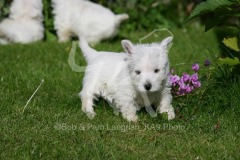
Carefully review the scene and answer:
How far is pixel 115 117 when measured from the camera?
4.34m

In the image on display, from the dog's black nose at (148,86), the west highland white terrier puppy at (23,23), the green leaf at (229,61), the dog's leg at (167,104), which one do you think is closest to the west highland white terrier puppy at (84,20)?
the west highland white terrier puppy at (23,23)

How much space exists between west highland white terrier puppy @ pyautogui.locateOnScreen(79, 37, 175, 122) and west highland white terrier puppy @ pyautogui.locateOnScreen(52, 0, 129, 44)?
2647 millimetres

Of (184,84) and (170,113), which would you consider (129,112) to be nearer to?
(170,113)

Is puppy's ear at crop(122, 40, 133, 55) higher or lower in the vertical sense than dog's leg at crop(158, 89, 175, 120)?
higher

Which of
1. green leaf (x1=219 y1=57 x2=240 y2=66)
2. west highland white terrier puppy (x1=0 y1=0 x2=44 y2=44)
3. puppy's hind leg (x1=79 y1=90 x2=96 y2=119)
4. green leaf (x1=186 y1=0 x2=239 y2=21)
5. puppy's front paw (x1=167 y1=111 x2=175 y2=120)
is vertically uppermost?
green leaf (x1=186 y1=0 x2=239 y2=21)

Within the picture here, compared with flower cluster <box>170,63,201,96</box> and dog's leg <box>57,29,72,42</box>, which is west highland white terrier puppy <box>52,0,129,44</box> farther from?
flower cluster <box>170,63,201,96</box>

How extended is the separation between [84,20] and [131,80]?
11.5ft

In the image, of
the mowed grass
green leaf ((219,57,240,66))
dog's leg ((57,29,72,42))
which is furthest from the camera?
dog's leg ((57,29,72,42))

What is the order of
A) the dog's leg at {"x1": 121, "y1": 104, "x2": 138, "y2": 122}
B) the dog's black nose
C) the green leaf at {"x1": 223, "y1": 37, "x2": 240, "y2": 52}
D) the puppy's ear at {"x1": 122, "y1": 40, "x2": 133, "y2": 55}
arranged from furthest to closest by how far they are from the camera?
the green leaf at {"x1": 223, "y1": 37, "x2": 240, "y2": 52}, the dog's leg at {"x1": 121, "y1": 104, "x2": 138, "y2": 122}, the puppy's ear at {"x1": 122, "y1": 40, "x2": 133, "y2": 55}, the dog's black nose

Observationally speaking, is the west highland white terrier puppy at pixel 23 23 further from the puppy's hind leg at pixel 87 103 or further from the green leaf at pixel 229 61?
the green leaf at pixel 229 61

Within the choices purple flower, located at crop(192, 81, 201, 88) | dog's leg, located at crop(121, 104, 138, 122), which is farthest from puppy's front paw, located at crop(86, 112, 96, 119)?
purple flower, located at crop(192, 81, 201, 88)

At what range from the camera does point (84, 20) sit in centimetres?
752

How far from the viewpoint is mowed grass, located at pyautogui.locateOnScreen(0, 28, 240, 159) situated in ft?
11.7

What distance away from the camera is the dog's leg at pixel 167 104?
4.29m
